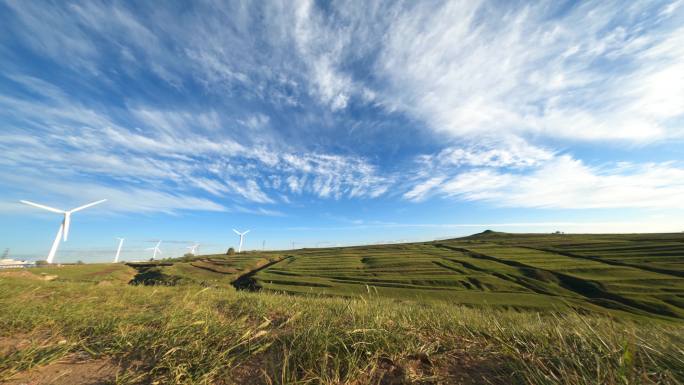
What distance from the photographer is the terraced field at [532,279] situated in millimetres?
55850

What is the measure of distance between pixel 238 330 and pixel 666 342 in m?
5.64

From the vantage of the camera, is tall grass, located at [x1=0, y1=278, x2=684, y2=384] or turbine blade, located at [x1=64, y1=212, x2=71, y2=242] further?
Answer: turbine blade, located at [x1=64, y1=212, x2=71, y2=242]

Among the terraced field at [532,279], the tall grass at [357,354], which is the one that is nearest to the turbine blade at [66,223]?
the terraced field at [532,279]

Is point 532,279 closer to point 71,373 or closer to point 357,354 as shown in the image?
point 357,354

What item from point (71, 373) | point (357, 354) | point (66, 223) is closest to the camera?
point (71, 373)

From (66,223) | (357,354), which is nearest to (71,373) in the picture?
(357,354)

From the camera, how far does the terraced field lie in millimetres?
55850

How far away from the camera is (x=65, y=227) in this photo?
219 ft

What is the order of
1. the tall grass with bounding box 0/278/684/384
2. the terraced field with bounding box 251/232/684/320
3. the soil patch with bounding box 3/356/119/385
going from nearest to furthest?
the tall grass with bounding box 0/278/684/384 → the soil patch with bounding box 3/356/119/385 → the terraced field with bounding box 251/232/684/320

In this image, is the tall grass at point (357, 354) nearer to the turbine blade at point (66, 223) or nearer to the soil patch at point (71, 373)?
the soil patch at point (71, 373)

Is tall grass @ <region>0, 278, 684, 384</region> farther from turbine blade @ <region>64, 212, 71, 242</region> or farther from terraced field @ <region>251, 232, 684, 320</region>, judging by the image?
turbine blade @ <region>64, 212, 71, 242</region>

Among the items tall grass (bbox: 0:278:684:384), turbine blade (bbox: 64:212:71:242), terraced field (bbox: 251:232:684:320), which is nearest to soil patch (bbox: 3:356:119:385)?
tall grass (bbox: 0:278:684:384)

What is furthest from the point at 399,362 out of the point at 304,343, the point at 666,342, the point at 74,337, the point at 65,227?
the point at 65,227

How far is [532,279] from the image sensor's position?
74.2 metres
